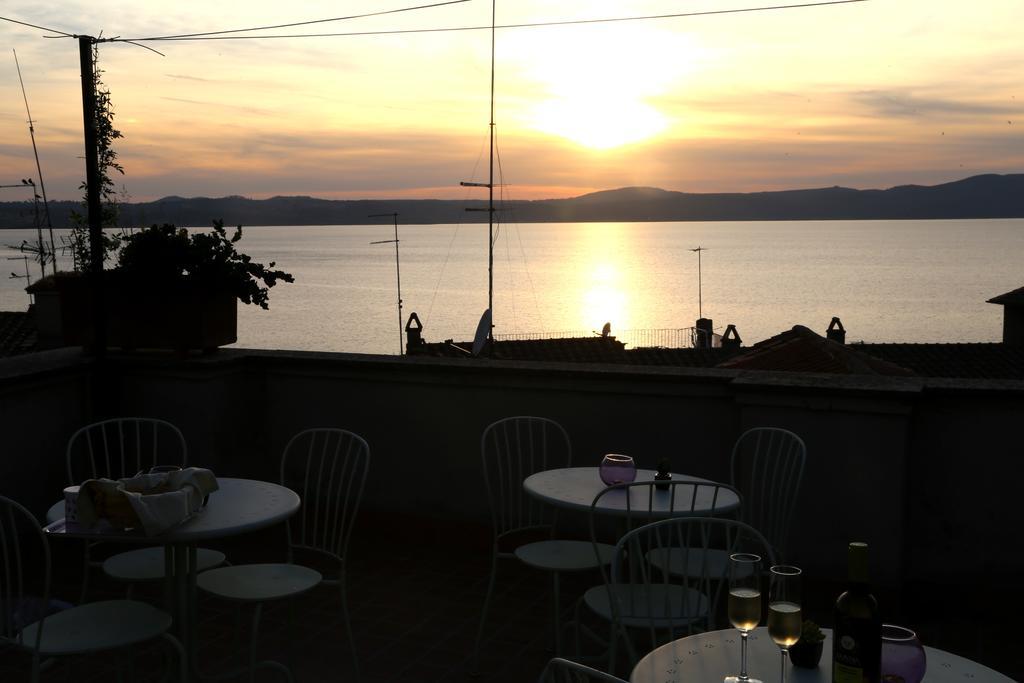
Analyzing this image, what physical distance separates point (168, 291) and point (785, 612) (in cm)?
442

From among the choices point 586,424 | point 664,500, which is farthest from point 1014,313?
point 664,500

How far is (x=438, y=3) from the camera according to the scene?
1108cm

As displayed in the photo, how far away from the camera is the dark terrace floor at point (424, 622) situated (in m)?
3.64

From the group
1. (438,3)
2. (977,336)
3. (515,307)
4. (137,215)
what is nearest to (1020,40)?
(438,3)

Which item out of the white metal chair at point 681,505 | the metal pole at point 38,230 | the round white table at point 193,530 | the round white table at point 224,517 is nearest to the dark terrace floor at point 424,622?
the round white table at point 193,530

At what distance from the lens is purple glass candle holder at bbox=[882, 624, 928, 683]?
1675 mm

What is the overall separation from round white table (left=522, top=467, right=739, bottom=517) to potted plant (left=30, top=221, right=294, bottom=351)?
2494mm

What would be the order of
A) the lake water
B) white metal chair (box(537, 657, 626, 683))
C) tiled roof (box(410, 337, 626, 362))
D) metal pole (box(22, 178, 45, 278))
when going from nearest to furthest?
white metal chair (box(537, 657, 626, 683)) → metal pole (box(22, 178, 45, 278)) → tiled roof (box(410, 337, 626, 362)) → the lake water

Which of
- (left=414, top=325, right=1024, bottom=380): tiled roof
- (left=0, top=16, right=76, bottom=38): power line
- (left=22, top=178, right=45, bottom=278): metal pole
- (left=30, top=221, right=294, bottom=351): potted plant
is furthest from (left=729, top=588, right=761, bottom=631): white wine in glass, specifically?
(left=414, top=325, right=1024, bottom=380): tiled roof

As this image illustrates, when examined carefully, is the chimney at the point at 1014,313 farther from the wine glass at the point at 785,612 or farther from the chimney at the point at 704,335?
the wine glass at the point at 785,612

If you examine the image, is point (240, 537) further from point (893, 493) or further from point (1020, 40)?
point (1020, 40)

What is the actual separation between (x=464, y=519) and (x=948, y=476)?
8.14 feet

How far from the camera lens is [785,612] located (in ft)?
5.71

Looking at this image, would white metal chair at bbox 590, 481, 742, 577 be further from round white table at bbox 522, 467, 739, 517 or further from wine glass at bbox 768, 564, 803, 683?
wine glass at bbox 768, 564, 803, 683
